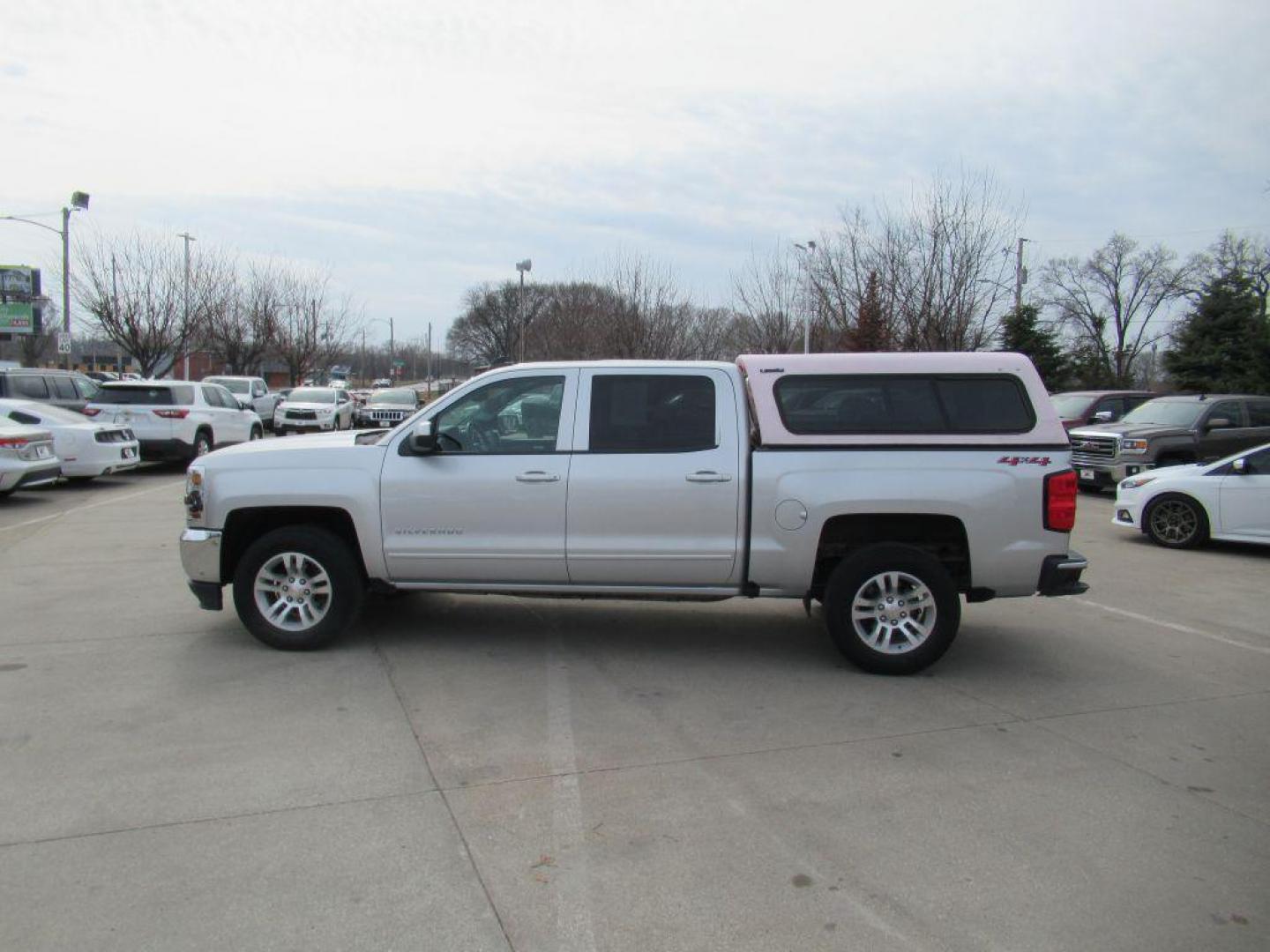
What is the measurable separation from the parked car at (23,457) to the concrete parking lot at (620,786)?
6.82 metres

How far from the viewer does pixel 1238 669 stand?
6.34 m

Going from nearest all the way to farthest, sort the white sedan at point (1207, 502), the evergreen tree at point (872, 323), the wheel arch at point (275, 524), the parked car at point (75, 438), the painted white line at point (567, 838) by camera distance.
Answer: the painted white line at point (567, 838) < the wheel arch at point (275, 524) < the white sedan at point (1207, 502) < the parked car at point (75, 438) < the evergreen tree at point (872, 323)

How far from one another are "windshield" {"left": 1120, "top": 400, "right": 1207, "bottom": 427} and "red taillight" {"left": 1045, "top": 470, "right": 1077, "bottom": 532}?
11845 millimetres

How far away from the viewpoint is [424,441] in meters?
6.01

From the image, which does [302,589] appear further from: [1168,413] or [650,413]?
[1168,413]

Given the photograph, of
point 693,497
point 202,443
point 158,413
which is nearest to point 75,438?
point 158,413

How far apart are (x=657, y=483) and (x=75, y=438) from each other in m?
12.8

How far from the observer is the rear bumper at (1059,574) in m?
5.79

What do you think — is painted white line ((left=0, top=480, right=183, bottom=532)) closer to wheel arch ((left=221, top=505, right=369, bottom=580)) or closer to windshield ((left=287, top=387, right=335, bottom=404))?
wheel arch ((left=221, top=505, right=369, bottom=580))

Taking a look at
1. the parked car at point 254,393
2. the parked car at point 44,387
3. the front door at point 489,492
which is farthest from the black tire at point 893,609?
the parked car at point 254,393

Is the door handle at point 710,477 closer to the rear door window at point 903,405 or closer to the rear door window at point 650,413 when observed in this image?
the rear door window at point 650,413

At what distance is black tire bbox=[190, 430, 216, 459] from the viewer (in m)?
18.4

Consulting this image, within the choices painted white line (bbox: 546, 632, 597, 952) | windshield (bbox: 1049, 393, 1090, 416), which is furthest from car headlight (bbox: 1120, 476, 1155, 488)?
painted white line (bbox: 546, 632, 597, 952)

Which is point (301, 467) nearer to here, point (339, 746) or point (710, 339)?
point (339, 746)
